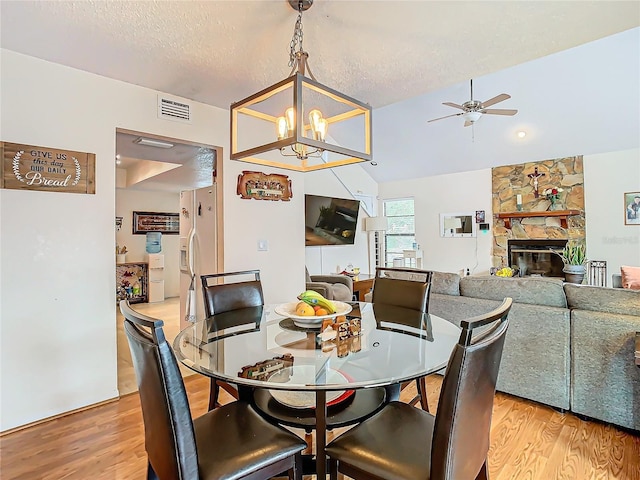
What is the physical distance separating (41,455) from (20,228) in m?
1.38

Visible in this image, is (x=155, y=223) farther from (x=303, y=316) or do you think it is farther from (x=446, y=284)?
(x=303, y=316)

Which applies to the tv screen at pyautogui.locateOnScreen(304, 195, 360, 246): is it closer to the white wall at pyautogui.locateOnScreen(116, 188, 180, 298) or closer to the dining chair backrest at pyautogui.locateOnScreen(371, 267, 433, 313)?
the dining chair backrest at pyautogui.locateOnScreen(371, 267, 433, 313)

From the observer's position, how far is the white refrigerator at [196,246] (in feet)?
11.7

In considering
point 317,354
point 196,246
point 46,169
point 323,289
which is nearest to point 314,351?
point 317,354

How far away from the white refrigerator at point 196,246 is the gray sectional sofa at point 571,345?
8.14 feet

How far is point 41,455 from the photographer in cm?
198

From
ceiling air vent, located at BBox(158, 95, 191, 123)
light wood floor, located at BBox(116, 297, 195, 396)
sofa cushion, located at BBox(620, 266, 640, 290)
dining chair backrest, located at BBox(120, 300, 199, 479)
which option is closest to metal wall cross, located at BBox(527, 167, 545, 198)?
sofa cushion, located at BBox(620, 266, 640, 290)

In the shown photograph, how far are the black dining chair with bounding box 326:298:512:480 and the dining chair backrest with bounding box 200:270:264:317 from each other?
133 centimetres

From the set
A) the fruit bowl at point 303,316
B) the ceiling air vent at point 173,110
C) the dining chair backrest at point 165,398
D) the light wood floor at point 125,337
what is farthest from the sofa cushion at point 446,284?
the ceiling air vent at point 173,110

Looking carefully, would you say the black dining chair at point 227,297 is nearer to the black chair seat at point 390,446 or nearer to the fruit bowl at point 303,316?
the fruit bowl at point 303,316

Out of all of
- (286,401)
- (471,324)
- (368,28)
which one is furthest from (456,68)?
(286,401)

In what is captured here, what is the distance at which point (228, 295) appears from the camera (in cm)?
245

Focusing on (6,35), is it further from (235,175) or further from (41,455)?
(41,455)

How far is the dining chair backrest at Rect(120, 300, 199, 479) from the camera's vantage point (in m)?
1.04
